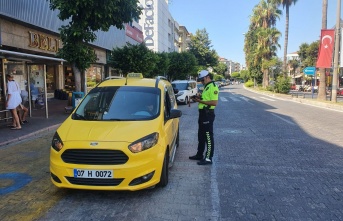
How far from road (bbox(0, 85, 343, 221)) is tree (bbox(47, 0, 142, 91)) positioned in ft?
19.5

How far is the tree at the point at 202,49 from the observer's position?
6938 centimetres

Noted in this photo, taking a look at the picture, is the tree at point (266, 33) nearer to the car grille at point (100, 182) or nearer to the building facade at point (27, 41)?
the building facade at point (27, 41)

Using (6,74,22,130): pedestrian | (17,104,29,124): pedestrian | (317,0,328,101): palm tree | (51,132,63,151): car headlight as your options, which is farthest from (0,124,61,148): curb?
(317,0,328,101): palm tree

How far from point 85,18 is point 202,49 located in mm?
58911

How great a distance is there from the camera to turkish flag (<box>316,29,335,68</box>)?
902 inches

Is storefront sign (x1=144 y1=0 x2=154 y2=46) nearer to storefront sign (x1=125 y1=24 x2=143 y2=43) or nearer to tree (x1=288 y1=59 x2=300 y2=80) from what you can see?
storefront sign (x1=125 y1=24 x2=143 y2=43)

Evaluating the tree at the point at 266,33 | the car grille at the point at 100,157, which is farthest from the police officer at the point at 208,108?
the tree at the point at 266,33

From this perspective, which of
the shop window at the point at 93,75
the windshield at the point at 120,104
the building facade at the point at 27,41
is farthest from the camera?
the shop window at the point at 93,75

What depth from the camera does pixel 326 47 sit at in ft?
76.1

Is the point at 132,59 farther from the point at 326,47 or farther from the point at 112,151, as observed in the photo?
the point at 112,151

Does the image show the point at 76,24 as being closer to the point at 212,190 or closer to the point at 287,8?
the point at 212,190

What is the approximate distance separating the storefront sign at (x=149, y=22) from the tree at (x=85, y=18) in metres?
37.9

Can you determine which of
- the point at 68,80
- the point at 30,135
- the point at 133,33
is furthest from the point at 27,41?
the point at 133,33

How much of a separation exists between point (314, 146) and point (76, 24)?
32.5 ft
